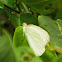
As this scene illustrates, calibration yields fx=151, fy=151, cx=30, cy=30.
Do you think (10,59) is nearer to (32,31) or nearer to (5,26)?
(32,31)

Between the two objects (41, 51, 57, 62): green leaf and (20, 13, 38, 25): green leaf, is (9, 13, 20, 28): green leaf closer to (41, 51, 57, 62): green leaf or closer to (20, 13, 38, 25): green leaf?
(20, 13, 38, 25): green leaf

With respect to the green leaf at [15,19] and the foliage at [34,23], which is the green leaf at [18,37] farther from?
the green leaf at [15,19]

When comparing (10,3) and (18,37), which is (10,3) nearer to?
(10,3)

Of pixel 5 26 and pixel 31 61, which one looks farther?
pixel 5 26

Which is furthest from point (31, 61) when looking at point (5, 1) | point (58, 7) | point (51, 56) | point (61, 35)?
point (58, 7)

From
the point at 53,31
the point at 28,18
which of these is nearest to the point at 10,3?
the point at 28,18
